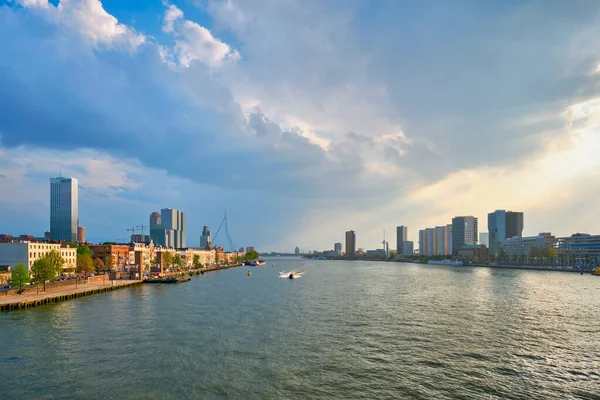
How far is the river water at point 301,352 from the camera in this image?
30812 millimetres

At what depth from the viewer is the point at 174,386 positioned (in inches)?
1229

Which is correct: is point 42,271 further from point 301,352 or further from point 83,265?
point 301,352

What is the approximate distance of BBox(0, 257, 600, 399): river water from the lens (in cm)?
3081

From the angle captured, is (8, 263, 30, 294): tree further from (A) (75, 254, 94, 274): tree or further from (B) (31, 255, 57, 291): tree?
(A) (75, 254, 94, 274): tree

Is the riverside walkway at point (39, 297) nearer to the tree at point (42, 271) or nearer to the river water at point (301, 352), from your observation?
the tree at point (42, 271)

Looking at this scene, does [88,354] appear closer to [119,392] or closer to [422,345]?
[119,392]

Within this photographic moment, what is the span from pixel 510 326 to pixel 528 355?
15.4m

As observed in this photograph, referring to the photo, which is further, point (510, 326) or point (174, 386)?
point (510, 326)

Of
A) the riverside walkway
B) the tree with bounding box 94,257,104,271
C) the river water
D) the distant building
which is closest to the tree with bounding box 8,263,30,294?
the riverside walkway

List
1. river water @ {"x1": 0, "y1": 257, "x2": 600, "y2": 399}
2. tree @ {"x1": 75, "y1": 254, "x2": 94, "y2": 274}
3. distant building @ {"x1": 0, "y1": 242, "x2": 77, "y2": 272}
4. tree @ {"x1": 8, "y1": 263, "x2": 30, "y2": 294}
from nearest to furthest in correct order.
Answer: river water @ {"x1": 0, "y1": 257, "x2": 600, "y2": 399}, tree @ {"x1": 8, "y1": 263, "x2": 30, "y2": 294}, distant building @ {"x1": 0, "y1": 242, "x2": 77, "y2": 272}, tree @ {"x1": 75, "y1": 254, "x2": 94, "y2": 274}

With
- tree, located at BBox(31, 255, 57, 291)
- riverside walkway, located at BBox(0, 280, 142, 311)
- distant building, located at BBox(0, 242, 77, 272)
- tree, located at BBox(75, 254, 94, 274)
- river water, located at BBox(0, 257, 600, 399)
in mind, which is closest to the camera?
river water, located at BBox(0, 257, 600, 399)

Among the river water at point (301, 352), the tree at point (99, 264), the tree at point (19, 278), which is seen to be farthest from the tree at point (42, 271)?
the tree at point (99, 264)

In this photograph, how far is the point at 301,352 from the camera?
4041 cm

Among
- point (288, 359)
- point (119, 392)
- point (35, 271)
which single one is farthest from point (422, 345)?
point (35, 271)
